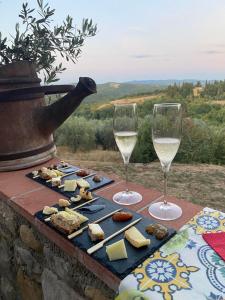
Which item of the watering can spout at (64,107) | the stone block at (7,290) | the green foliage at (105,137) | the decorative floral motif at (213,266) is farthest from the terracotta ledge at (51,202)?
the green foliage at (105,137)

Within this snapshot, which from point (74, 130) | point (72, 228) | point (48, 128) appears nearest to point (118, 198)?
point (72, 228)

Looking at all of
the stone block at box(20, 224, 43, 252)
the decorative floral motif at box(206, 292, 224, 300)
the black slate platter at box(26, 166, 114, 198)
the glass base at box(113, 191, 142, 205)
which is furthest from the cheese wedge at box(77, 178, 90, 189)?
the decorative floral motif at box(206, 292, 224, 300)

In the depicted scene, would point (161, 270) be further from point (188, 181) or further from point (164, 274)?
point (188, 181)

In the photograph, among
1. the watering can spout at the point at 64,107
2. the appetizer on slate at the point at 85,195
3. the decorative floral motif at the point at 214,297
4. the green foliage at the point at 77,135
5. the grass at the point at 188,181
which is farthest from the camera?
the green foliage at the point at 77,135

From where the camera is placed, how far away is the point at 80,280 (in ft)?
2.66

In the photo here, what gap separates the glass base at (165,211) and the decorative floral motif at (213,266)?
0.54 ft

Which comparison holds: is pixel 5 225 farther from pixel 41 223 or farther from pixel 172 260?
pixel 172 260

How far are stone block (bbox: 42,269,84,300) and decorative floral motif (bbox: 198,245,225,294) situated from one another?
1.31 ft

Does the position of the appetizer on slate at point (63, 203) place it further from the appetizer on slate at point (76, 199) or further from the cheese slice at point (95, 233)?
the cheese slice at point (95, 233)

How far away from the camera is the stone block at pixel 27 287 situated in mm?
1131

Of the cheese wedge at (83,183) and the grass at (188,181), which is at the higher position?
the cheese wedge at (83,183)

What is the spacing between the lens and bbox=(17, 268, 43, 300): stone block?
113 cm

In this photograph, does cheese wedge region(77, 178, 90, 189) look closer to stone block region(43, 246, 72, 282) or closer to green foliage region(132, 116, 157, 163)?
stone block region(43, 246, 72, 282)

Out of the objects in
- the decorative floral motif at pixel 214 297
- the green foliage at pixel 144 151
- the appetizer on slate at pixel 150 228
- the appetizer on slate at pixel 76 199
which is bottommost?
the green foliage at pixel 144 151
